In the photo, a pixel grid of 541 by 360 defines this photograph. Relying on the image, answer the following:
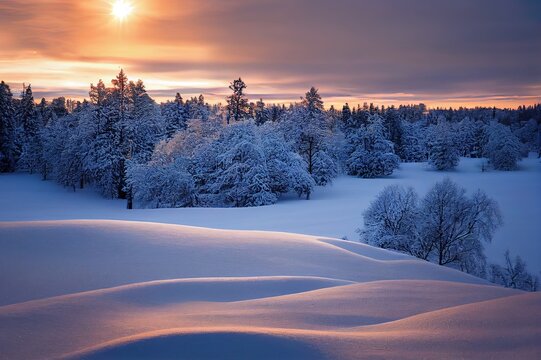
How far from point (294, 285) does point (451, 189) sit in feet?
60.4

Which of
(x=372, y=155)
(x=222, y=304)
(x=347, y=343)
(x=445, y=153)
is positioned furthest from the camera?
(x=445, y=153)

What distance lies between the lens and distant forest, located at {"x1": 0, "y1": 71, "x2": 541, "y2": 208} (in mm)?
35844

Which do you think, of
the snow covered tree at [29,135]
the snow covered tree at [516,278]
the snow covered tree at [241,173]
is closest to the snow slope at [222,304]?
the snow covered tree at [516,278]

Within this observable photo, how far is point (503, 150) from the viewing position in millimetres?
70688

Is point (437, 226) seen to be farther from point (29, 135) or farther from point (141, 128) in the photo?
point (29, 135)

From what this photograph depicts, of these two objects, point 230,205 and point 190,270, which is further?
point 230,205

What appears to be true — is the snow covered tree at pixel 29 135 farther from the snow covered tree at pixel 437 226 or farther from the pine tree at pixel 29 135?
the snow covered tree at pixel 437 226

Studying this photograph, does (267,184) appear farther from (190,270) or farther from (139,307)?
(139,307)

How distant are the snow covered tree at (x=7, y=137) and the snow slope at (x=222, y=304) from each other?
191 feet

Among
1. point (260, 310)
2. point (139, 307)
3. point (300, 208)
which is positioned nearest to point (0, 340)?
point (139, 307)

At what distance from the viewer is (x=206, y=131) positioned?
4000 centimetres

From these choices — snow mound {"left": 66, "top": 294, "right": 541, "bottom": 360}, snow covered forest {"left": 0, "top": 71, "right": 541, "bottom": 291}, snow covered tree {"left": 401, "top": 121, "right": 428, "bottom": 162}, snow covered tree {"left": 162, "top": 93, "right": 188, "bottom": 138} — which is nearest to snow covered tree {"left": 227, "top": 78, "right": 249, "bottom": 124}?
snow covered forest {"left": 0, "top": 71, "right": 541, "bottom": 291}

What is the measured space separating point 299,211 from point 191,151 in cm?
1307

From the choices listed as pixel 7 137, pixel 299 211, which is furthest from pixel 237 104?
pixel 7 137
